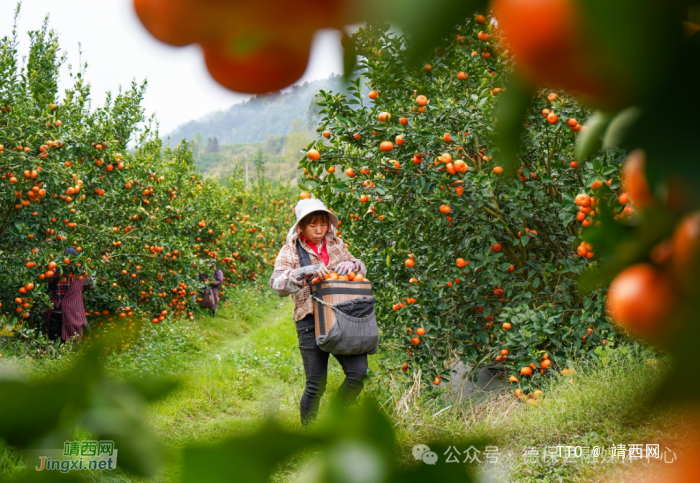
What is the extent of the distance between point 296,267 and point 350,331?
0.48m

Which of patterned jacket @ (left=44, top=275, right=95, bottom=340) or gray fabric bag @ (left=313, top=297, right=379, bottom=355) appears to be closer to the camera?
gray fabric bag @ (left=313, top=297, right=379, bottom=355)

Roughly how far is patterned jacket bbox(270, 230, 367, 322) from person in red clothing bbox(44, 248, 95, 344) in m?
2.90

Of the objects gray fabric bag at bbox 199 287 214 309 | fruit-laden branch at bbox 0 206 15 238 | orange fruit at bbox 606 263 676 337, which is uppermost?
gray fabric bag at bbox 199 287 214 309

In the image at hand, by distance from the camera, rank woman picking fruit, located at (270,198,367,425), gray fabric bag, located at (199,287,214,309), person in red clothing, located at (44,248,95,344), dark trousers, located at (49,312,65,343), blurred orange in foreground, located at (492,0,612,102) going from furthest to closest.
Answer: gray fabric bag, located at (199,287,214,309) → dark trousers, located at (49,312,65,343) → person in red clothing, located at (44,248,95,344) → woman picking fruit, located at (270,198,367,425) → blurred orange in foreground, located at (492,0,612,102)

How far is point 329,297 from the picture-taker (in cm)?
267

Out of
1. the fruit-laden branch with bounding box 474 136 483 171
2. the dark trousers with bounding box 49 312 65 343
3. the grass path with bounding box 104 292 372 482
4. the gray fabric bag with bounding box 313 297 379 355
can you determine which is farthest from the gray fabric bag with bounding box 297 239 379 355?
the dark trousers with bounding box 49 312 65 343

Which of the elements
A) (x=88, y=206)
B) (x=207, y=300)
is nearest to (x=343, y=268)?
(x=88, y=206)

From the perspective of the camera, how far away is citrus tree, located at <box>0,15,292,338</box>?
3949 mm

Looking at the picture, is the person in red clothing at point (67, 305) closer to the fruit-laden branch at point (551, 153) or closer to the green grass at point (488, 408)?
the green grass at point (488, 408)

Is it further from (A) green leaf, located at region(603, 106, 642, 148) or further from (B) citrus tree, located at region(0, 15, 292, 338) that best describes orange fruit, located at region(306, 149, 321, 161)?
(A) green leaf, located at region(603, 106, 642, 148)

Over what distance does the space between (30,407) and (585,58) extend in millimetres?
307

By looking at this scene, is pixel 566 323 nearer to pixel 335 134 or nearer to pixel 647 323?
pixel 335 134

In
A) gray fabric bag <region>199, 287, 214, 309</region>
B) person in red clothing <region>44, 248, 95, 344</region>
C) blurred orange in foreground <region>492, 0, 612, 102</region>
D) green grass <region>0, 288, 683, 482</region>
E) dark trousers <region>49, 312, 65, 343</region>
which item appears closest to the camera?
blurred orange in foreground <region>492, 0, 612, 102</region>

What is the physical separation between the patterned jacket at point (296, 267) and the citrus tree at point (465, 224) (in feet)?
1.11
